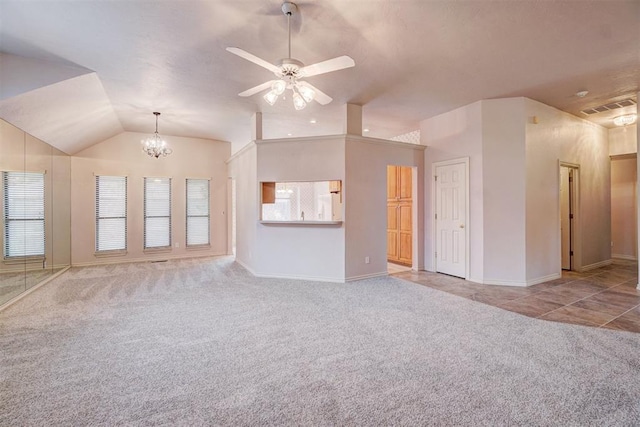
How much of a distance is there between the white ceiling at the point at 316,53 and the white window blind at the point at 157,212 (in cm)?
211

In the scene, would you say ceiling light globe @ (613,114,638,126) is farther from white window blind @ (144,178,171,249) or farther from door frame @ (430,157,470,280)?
white window blind @ (144,178,171,249)

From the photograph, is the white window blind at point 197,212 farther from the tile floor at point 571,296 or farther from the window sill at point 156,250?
the tile floor at point 571,296

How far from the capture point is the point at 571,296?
428 centimetres

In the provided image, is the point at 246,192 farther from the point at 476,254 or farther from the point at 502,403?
the point at 502,403

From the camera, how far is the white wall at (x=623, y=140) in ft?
20.5

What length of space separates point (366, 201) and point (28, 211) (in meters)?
5.51

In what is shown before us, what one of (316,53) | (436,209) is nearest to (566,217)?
(436,209)

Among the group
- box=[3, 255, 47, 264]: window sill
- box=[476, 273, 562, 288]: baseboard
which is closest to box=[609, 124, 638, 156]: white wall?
box=[476, 273, 562, 288]: baseboard

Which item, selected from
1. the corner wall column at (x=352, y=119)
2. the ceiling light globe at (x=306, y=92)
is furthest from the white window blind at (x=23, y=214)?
the corner wall column at (x=352, y=119)

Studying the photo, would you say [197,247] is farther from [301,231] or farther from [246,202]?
[301,231]

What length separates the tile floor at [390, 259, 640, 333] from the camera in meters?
3.46

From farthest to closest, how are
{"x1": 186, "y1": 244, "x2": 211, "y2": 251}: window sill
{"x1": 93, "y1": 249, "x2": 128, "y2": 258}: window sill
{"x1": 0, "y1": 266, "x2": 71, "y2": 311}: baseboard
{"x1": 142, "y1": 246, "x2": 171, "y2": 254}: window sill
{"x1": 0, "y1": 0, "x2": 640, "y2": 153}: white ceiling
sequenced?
{"x1": 186, "y1": 244, "x2": 211, "y2": 251}: window sill, {"x1": 142, "y1": 246, "x2": 171, "y2": 254}: window sill, {"x1": 93, "y1": 249, "x2": 128, "y2": 258}: window sill, {"x1": 0, "y1": 266, "x2": 71, "y2": 311}: baseboard, {"x1": 0, "y1": 0, "x2": 640, "y2": 153}: white ceiling

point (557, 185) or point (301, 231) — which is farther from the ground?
point (557, 185)

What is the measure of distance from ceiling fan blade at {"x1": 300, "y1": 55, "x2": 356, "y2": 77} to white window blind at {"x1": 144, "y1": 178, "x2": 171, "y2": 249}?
6.14 m
